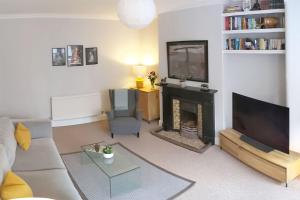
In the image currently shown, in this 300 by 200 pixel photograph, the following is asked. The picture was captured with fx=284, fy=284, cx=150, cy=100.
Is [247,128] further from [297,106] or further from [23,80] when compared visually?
[23,80]

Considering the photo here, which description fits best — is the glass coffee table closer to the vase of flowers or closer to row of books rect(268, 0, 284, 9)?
row of books rect(268, 0, 284, 9)

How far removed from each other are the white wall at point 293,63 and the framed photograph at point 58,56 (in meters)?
4.44

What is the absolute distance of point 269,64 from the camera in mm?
4094

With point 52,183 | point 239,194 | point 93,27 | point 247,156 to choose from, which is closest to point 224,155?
point 247,156

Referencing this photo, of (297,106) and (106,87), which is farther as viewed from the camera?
(106,87)

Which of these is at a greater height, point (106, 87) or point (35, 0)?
point (35, 0)

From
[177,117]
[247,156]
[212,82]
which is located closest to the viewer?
[247,156]

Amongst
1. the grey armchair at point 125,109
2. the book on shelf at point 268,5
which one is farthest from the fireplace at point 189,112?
the book on shelf at point 268,5

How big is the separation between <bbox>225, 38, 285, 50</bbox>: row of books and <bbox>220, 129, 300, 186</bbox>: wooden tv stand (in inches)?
53.3

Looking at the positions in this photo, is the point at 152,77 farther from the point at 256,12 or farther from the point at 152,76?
the point at 256,12

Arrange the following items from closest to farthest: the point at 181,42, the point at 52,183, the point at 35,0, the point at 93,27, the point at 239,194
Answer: the point at 52,183 → the point at 239,194 → the point at 35,0 → the point at 181,42 → the point at 93,27

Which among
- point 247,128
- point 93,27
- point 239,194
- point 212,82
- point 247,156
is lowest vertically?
point 239,194

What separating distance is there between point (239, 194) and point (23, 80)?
474 cm

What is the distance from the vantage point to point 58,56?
20.1 feet
